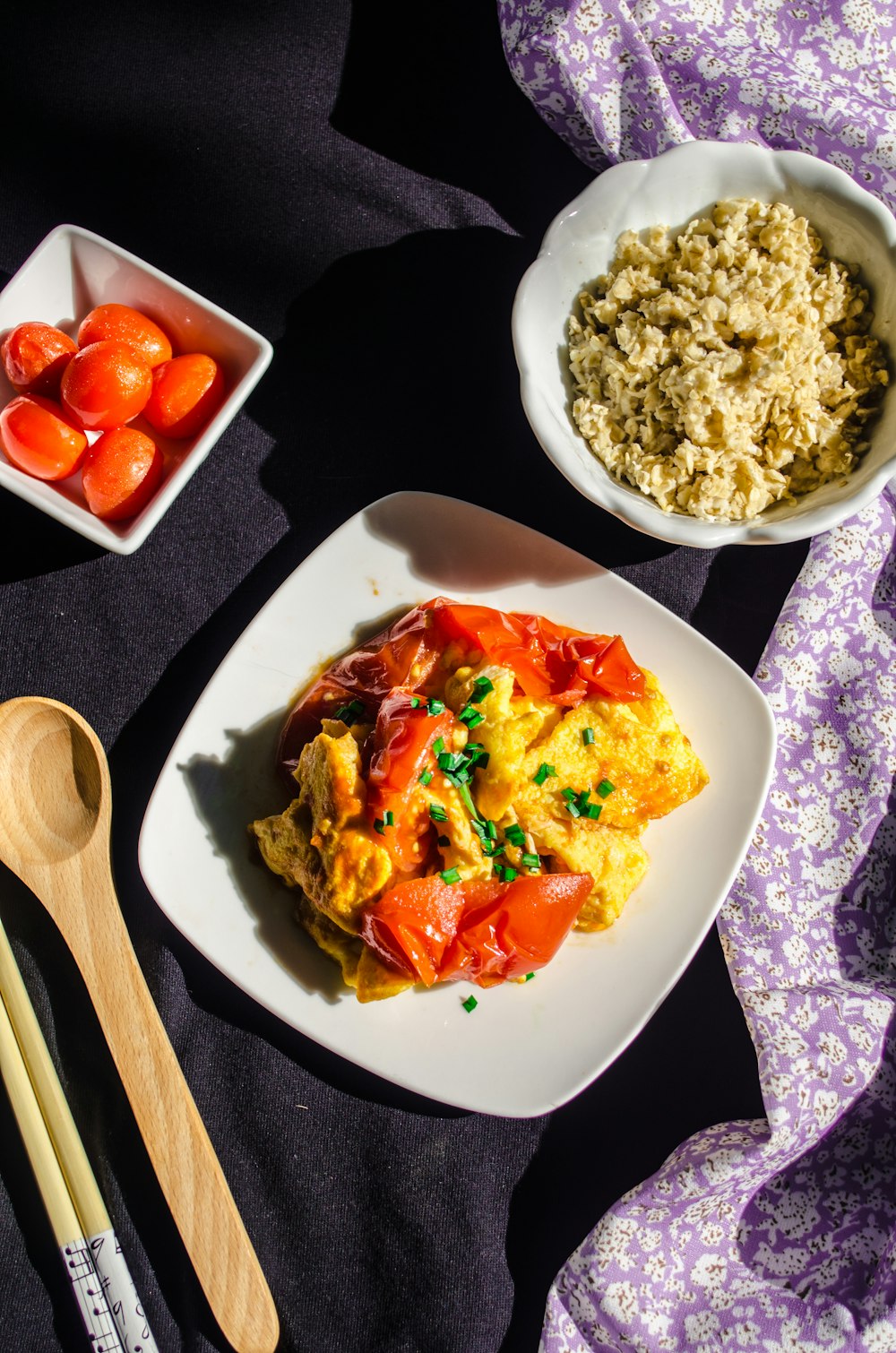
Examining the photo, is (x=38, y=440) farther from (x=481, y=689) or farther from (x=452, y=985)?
(x=452, y=985)

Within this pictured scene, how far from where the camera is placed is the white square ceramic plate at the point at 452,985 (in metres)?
2.18

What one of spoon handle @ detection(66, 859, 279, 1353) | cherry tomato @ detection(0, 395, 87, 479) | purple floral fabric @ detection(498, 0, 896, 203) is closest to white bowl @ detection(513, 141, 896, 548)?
purple floral fabric @ detection(498, 0, 896, 203)

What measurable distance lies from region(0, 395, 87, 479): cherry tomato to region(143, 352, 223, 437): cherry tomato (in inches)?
7.1

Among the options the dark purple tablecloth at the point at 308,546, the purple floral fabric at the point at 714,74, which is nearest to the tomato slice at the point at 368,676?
the dark purple tablecloth at the point at 308,546

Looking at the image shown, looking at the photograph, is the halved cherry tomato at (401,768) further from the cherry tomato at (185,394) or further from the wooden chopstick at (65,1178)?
the wooden chopstick at (65,1178)

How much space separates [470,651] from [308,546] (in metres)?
0.54

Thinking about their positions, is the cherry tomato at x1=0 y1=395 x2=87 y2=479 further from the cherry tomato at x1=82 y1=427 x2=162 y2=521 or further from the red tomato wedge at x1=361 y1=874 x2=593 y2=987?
the red tomato wedge at x1=361 y1=874 x2=593 y2=987

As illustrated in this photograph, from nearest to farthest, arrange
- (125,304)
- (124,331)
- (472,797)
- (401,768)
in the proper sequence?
(401,768), (472,797), (124,331), (125,304)

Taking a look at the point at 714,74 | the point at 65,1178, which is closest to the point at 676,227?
the point at 714,74

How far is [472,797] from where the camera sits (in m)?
2.06

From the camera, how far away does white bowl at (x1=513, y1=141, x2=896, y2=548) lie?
2.01 meters

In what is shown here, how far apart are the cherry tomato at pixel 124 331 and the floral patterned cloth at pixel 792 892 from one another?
3.60 ft

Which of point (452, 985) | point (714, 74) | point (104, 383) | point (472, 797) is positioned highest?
point (714, 74)

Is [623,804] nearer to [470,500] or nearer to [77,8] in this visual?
[470,500]
